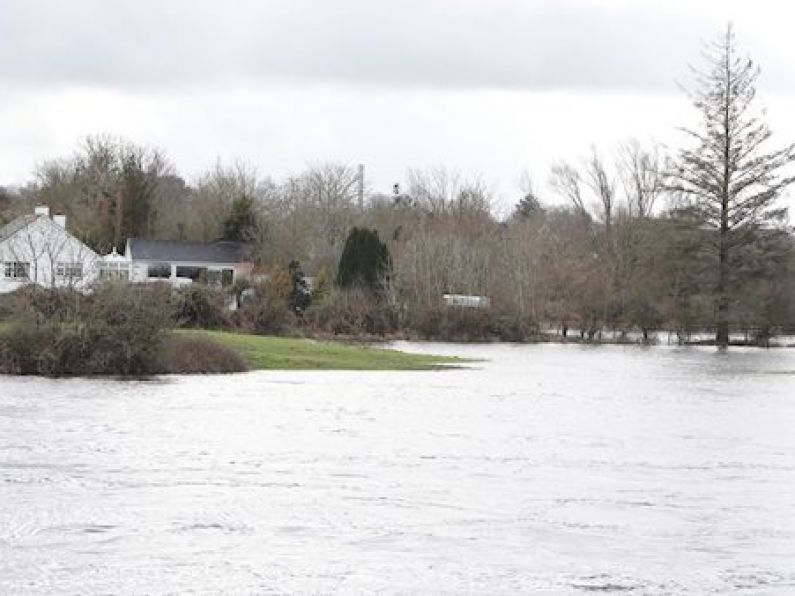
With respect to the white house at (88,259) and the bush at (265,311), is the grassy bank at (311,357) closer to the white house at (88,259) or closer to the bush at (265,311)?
the white house at (88,259)

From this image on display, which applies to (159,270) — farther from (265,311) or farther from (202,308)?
(202,308)

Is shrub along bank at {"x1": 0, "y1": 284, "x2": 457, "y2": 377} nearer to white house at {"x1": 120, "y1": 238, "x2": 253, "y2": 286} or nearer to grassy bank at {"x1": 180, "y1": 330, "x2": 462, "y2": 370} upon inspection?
grassy bank at {"x1": 180, "y1": 330, "x2": 462, "y2": 370}

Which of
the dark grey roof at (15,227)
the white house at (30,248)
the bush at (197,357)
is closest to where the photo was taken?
the bush at (197,357)

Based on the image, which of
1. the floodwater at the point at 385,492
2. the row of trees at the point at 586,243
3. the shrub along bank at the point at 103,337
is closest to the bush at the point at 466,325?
the row of trees at the point at 586,243

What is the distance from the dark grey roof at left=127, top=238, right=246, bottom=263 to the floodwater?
67.0 metres

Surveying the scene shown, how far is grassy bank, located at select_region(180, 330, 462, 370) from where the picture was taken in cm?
5131

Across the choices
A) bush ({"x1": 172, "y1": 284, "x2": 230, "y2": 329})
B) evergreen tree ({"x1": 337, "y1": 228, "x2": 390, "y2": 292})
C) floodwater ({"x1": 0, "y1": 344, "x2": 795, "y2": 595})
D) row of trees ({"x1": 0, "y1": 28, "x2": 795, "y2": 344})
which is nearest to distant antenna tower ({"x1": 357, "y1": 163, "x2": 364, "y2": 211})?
row of trees ({"x1": 0, "y1": 28, "x2": 795, "y2": 344})

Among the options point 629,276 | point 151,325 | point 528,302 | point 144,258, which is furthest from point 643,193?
point 151,325

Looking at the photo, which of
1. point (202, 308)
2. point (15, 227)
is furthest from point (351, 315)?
point (15, 227)

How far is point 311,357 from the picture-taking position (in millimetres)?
53000

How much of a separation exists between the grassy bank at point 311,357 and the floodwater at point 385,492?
39.4 feet

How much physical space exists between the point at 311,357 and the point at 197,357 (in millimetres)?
7059

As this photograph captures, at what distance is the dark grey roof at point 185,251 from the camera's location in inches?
4144

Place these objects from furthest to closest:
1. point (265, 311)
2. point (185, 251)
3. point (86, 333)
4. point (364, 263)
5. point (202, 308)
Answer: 1. point (185, 251)
2. point (364, 263)
3. point (265, 311)
4. point (202, 308)
5. point (86, 333)
